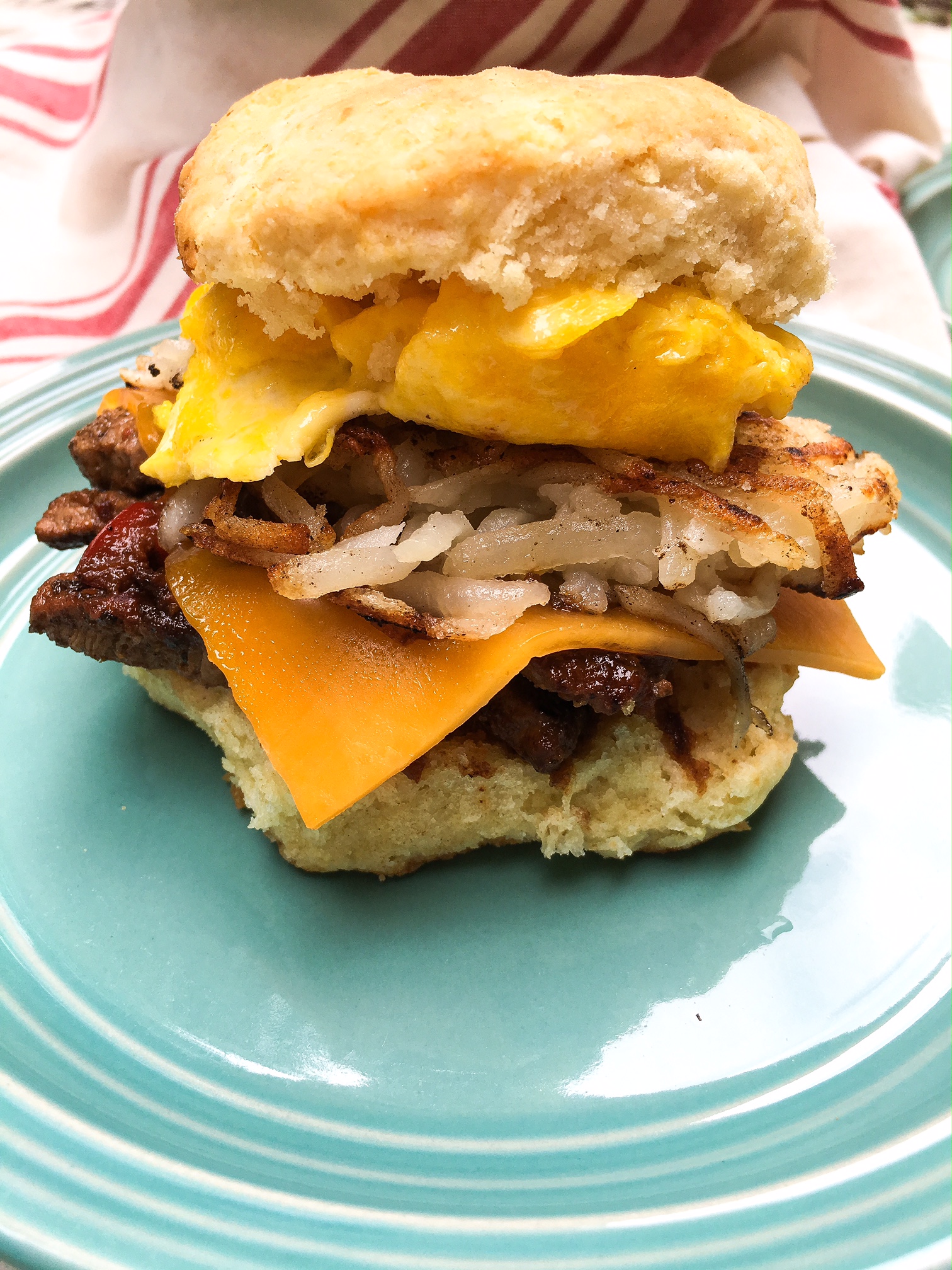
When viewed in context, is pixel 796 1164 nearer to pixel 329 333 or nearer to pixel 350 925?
pixel 350 925

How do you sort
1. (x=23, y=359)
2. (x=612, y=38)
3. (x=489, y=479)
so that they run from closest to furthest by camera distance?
(x=489, y=479), (x=23, y=359), (x=612, y=38)

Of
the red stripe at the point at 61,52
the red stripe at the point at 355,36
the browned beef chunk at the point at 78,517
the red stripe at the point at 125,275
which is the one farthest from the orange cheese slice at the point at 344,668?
the red stripe at the point at 61,52

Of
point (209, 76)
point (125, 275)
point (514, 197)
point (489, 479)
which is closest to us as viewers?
point (514, 197)

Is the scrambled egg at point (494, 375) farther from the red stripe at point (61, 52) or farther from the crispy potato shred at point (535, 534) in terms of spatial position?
the red stripe at point (61, 52)

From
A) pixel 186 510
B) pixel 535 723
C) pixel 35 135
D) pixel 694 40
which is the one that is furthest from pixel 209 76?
pixel 535 723

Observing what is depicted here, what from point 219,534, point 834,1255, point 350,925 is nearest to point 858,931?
point 834,1255

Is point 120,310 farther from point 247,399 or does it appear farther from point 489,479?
point 489,479

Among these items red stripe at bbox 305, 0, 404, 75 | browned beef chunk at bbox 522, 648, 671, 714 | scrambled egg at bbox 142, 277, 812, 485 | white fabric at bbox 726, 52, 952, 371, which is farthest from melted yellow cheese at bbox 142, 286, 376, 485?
red stripe at bbox 305, 0, 404, 75
